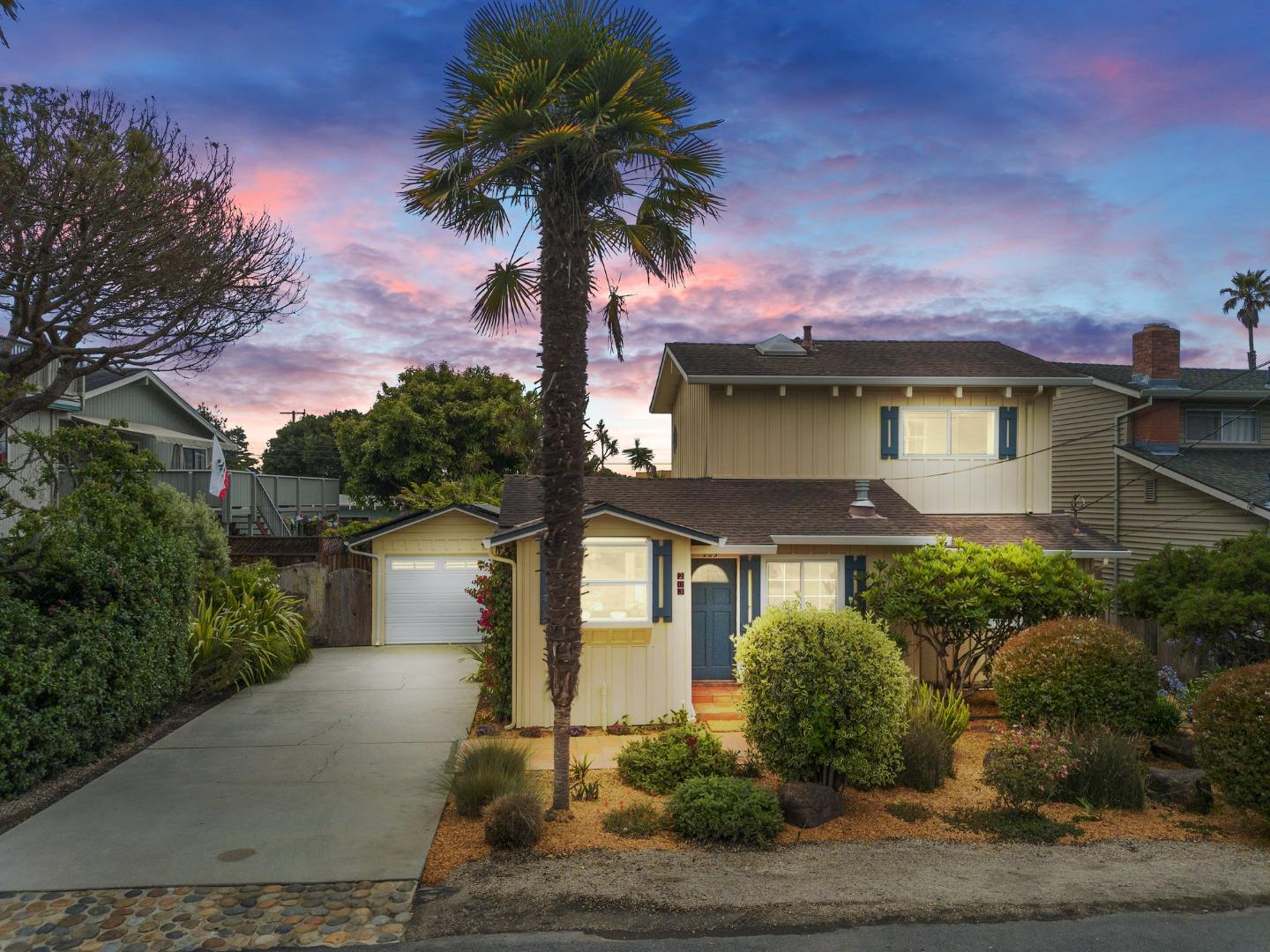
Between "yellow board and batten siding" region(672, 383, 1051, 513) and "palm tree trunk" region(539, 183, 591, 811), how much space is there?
825cm

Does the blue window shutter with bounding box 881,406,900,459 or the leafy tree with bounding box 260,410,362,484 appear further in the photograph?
the leafy tree with bounding box 260,410,362,484

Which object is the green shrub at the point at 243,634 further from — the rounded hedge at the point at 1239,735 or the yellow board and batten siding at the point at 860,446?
the rounded hedge at the point at 1239,735

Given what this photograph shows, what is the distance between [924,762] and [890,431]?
27.7 ft

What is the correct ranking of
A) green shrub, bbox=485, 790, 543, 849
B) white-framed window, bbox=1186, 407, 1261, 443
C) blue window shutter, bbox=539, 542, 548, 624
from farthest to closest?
1. white-framed window, bbox=1186, 407, 1261, 443
2. blue window shutter, bbox=539, 542, 548, 624
3. green shrub, bbox=485, 790, 543, 849

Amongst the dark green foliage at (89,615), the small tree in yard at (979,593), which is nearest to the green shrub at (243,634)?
the dark green foliage at (89,615)

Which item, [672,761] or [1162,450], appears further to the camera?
[1162,450]

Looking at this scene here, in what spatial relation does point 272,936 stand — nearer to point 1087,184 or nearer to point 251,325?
point 251,325

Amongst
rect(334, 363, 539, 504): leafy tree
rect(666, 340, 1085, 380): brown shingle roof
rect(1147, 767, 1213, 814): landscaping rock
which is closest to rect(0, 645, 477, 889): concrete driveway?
rect(1147, 767, 1213, 814): landscaping rock

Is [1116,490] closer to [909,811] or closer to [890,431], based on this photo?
[890,431]

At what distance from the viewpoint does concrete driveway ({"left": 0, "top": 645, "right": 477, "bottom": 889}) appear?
19.8 feet

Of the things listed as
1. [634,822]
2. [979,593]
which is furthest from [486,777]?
[979,593]

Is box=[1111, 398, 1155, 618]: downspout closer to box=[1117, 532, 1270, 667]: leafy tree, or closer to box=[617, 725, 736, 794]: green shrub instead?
box=[1117, 532, 1270, 667]: leafy tree

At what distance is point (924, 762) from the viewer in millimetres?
7945

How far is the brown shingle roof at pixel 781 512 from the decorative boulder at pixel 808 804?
16.2 ft
